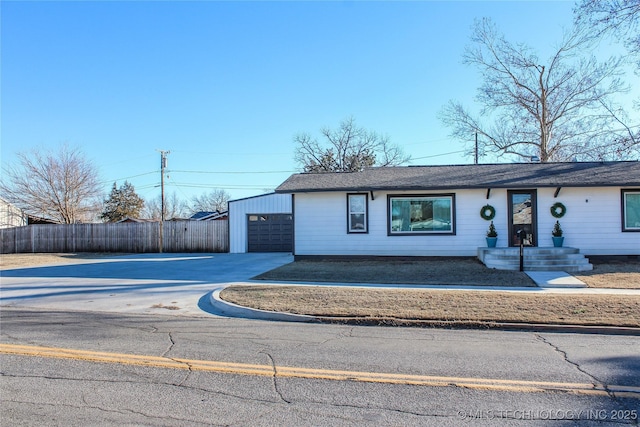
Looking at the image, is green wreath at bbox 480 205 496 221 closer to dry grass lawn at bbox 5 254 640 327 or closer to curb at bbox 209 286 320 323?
dry grass lawn at bbox 5 254 640 327

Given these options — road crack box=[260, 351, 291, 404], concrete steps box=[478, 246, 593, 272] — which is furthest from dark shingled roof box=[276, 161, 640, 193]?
road crack box=[260, 351, 291, 404]

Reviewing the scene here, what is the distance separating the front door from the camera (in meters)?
15.0

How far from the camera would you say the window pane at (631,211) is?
14.5 meters

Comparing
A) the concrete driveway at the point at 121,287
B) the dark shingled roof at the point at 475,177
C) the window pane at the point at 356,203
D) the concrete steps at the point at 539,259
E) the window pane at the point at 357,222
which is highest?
the dark shingled roof at the point at 475,177

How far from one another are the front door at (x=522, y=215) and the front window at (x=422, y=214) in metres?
2.07

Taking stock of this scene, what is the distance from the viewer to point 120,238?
26641 mm

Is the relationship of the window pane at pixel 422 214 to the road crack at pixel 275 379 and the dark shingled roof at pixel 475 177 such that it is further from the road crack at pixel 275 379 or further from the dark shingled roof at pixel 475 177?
the road crack at pixel 275 379

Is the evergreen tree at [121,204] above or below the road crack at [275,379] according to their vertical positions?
above

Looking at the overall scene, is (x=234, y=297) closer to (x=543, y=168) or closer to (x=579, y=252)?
(x=579, y=252)

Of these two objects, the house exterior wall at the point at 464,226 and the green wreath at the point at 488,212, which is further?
the green wreath at the point at 488,212

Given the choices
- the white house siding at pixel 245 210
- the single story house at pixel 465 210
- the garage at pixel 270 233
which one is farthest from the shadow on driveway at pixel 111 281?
the white house siding at pixel 245 210

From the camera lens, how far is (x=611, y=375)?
14.5ft

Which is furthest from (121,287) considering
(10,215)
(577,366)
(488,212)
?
(10,215)

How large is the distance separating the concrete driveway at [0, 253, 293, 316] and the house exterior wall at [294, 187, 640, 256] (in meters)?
2.79
